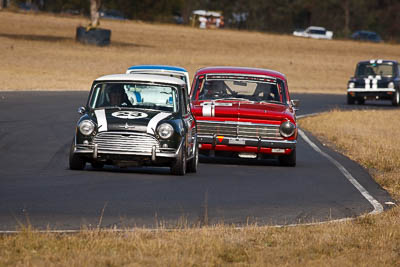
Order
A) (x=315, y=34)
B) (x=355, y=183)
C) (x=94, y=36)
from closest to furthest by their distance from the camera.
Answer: (x=355, y=183) < (x=94, y=36) < (x=315, y=34)

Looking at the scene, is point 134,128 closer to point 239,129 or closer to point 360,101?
point 239,129

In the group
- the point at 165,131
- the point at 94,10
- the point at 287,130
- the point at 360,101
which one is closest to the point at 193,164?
the point at 165,131

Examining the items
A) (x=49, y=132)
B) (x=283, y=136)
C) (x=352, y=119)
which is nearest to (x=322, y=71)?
(x=352, y=119)

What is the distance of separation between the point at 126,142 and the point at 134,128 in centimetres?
22

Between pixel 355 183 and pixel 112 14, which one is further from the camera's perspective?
pixel 112 14

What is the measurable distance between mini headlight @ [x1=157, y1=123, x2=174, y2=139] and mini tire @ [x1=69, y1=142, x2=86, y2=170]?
115 cm

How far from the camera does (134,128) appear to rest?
13.4 m

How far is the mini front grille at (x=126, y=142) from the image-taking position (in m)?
13.3

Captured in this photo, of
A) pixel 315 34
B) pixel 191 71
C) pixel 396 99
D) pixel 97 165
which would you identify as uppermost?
pixel 97 165

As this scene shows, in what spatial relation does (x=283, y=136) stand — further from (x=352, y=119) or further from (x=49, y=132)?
(x=352, y=119)

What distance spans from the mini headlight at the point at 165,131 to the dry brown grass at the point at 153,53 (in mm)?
21351

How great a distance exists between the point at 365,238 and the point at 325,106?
27.8m

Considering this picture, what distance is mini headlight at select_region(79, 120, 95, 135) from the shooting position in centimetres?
1340

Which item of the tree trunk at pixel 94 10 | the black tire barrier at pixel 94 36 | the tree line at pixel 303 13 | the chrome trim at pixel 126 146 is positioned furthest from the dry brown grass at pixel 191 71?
the tree line at pixel 303 13
